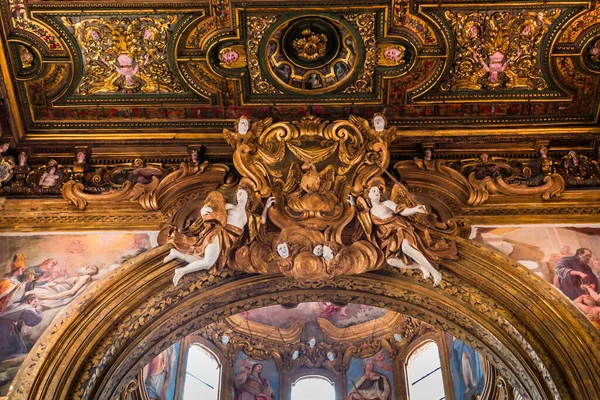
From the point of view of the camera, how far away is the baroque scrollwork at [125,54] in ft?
34.4

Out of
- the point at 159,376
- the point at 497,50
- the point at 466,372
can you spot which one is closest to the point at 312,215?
the point at 497,50

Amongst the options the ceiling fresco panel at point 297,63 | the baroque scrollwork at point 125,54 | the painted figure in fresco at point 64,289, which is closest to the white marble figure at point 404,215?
the ceiling fresco panel at point 297,63

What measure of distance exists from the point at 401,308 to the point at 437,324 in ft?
1.63

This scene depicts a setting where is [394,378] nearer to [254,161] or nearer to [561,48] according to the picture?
[254,161]

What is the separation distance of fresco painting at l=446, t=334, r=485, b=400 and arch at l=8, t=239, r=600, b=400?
2634 millimetres

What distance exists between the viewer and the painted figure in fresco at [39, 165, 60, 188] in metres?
10.9

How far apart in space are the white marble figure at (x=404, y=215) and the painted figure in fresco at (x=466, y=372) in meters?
3.19

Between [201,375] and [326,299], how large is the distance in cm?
448

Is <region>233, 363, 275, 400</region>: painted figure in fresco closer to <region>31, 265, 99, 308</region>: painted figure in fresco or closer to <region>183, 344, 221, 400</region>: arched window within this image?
<region>183, 344, 221, 400</region>: arched window

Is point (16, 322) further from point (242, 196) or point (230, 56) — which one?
point (230, 56)

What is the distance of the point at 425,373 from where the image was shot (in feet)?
45.3

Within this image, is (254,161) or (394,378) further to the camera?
(394,378)

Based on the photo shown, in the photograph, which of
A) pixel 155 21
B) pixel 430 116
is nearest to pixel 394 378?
pixel 430 116

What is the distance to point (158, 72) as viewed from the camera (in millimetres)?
10898
